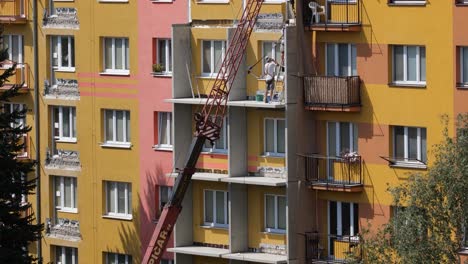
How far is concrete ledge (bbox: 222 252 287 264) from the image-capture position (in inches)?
3484

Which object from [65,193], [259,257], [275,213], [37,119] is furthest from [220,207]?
[37,119]

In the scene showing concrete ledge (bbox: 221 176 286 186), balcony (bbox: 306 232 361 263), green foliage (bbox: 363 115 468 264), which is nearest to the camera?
green foliage (bbox: 363 115 468 264)

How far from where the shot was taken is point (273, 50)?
89375 mm

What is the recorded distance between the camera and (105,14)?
96.2 meters

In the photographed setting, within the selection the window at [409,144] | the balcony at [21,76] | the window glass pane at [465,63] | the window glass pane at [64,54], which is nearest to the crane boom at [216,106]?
the window at [409,144]

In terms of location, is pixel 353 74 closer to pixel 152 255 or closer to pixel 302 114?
pixel 302 114

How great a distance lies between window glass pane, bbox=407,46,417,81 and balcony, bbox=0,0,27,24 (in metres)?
20.6

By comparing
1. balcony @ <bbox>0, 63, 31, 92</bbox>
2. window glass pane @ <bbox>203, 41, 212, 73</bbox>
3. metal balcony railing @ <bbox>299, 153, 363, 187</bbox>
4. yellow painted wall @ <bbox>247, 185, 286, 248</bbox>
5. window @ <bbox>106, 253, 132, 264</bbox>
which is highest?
window glass pane @ <bbox>203, 41, 212, 73</bbox>

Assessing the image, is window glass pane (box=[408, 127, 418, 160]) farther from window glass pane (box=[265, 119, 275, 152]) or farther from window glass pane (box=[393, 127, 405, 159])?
window glass pane (box=[265, 119, 275, 152])

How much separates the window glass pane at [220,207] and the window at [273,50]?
220 inches

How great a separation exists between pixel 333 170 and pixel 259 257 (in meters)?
4.46

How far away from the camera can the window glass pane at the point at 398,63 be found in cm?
8519

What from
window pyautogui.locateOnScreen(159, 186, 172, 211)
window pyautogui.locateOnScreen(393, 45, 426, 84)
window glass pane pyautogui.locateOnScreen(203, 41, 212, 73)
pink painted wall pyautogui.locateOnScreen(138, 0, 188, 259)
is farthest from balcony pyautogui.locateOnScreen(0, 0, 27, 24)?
window pyautogui.locateOnScreen(393, 45, 426, 84)

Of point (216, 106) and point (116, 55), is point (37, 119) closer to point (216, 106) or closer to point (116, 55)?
point (116, 55)
